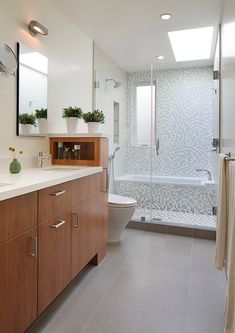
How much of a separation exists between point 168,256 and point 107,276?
0.70 m

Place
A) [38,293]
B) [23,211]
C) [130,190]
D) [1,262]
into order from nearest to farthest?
[1,262] < [23,211] < [38,293] < [130,190]

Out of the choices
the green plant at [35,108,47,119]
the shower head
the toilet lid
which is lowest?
the toilet lid

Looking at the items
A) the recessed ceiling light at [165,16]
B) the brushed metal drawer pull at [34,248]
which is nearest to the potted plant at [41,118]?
the brushed metal drawer pull at [34,248]

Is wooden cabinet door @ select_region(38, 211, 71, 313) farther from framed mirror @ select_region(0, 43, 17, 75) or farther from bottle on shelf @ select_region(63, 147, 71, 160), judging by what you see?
framed mirror @ select_region(0, 43, 17, 75)

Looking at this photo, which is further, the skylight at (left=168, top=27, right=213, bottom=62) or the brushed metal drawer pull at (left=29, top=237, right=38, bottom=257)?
the skylight at (left=168, top=27, right=213, bottom=62)

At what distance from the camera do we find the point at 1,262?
1.10 m

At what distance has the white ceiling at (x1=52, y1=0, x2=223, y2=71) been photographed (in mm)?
2416

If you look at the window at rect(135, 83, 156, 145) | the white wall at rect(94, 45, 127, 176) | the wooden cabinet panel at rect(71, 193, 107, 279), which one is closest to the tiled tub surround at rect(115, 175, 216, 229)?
the white wall at rect(94, 45, 127, 176)

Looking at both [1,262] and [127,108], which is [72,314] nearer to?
[1,262]

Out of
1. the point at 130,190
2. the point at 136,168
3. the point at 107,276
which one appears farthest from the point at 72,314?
the point at 136,168

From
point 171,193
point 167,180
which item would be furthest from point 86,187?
point 167,180

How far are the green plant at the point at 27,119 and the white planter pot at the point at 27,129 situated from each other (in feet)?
0.08

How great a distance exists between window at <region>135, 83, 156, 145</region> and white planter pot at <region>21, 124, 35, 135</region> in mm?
2398

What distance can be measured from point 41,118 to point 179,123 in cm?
277
